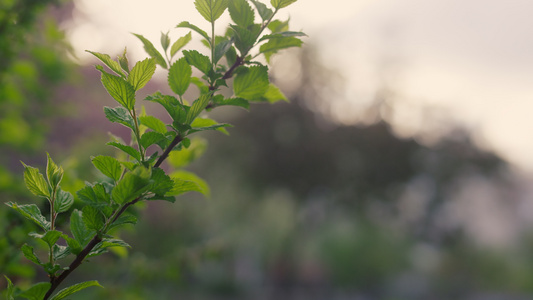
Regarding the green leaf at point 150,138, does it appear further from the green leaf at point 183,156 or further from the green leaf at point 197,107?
the green leaf at point 183,156

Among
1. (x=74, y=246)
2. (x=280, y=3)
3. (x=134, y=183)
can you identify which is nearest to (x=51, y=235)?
(x=74, y=246)

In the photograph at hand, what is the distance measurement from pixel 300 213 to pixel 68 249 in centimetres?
1125

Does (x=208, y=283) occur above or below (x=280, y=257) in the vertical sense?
below

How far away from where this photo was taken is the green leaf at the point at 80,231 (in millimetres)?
573

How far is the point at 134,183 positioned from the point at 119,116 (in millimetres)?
104

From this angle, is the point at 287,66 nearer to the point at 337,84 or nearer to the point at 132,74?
the point at 337,84

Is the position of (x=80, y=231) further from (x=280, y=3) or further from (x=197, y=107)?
(x=280, y=3)

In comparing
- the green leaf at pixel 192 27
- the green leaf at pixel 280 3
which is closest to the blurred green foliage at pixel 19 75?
the green leaf at pixel 192 27

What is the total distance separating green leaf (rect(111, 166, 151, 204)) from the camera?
51 centimetres

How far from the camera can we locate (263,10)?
0.60 metres

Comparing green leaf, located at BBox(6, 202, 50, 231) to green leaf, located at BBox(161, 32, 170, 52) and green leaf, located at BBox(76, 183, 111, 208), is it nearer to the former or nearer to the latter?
green leaf, located at BBox(76, 183, 111, 208)

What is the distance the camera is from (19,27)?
1.20m

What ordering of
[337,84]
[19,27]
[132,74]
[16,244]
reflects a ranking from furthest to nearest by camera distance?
1. [337,84]
2. [19,27]
3. [16,244]
4. [132,74]

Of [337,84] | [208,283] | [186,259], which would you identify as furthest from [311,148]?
[186,259]
